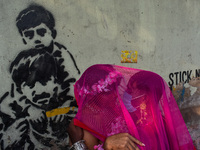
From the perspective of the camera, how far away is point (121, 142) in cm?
115

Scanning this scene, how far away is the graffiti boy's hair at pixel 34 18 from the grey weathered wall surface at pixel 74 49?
4 centimetres

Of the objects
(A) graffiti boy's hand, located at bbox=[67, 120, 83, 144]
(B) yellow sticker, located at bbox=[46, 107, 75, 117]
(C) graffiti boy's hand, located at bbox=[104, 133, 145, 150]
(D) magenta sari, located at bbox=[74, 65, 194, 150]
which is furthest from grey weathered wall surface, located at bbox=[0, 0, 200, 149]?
(C) graffiti boy's hand, located at bbox=[104, 133, 145, 150]

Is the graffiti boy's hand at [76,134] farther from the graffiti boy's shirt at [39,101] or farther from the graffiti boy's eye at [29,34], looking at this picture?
the graffiti boy's eye at [29,34]

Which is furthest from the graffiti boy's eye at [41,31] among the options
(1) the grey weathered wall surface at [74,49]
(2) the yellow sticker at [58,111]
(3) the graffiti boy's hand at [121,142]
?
(3) the graffiti boy's hand at [121,142]

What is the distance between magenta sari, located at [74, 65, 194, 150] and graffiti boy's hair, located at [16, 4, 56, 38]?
114cm

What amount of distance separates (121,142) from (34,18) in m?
1.61

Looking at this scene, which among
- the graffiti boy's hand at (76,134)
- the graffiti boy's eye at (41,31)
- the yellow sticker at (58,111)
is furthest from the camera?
the yellow sticker at (58,111)

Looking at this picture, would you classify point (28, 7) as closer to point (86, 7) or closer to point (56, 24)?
point (56, 24)

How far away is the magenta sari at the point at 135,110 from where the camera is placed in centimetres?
127

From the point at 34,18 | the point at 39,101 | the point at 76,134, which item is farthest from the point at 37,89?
the point at 76,134

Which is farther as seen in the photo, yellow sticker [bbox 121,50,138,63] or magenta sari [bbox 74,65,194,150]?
yellow sticker [bbox 121,50,138,63]

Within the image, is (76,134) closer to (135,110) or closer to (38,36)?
(135,110)

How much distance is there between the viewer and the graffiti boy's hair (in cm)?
204

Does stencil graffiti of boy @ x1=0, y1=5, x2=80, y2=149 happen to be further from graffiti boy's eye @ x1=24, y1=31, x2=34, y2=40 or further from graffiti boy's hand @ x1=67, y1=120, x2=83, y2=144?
graffiti boy's hand @ x1=67, y1=120, x2=83, y2=144
